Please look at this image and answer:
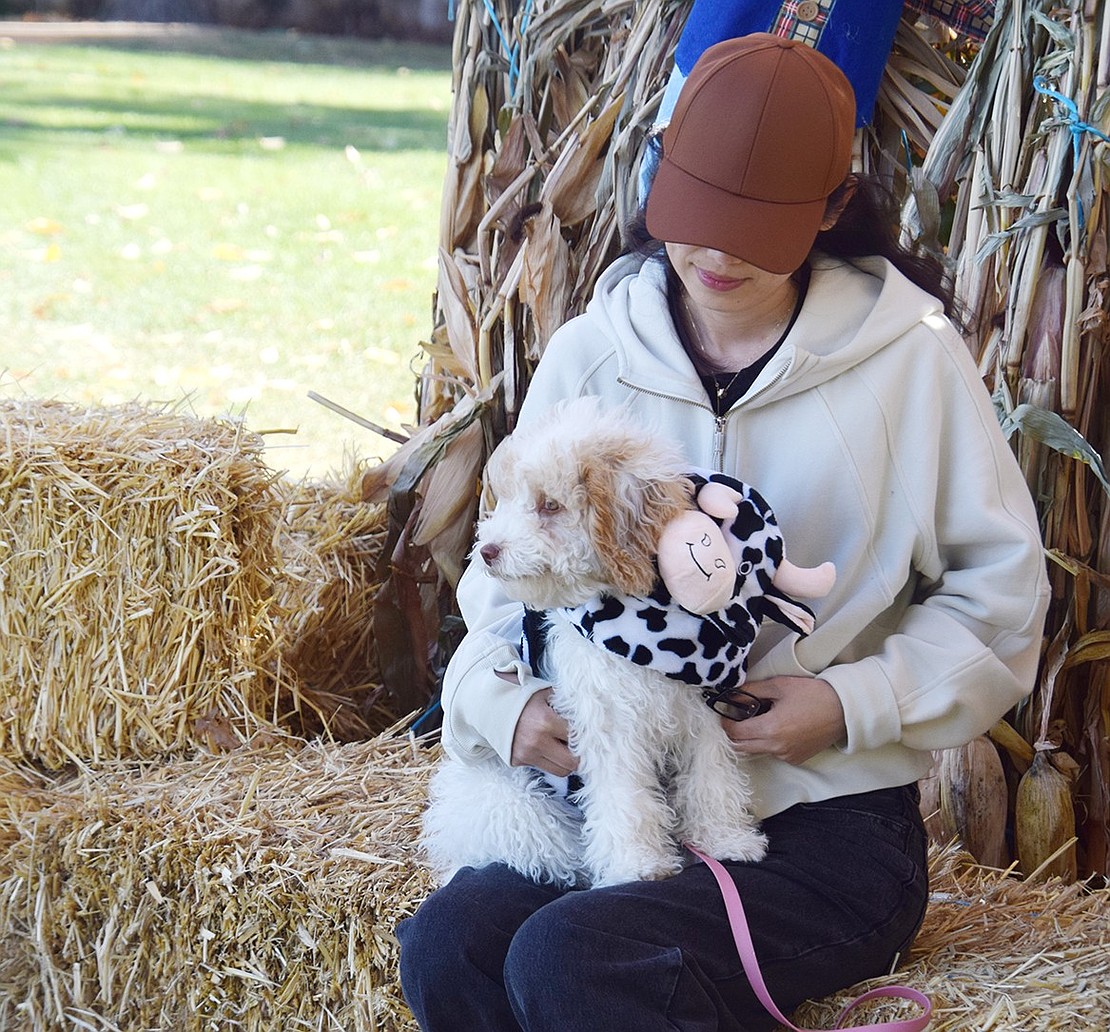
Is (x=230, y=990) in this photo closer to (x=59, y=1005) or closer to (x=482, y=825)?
(x=59, y=1005)

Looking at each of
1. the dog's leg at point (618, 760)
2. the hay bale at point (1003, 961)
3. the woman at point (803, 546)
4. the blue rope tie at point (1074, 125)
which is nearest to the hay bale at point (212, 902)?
the woman at point (803, 546)

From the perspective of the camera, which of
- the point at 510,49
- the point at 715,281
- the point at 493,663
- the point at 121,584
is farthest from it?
the point at 510,49

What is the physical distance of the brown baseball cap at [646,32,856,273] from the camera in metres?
1.51

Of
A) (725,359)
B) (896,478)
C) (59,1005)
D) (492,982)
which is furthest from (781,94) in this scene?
(59,1005)

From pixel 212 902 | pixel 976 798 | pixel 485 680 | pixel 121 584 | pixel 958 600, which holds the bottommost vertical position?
pixel 212 902

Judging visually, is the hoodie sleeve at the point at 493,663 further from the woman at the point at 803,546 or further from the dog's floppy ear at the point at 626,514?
the dog's floppy ear at the point at 626,514

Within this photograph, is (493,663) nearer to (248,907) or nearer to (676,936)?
(676,936)

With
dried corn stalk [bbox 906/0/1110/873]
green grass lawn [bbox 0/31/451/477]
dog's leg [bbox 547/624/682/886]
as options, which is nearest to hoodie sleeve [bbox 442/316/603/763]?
dog's leg [bbox 547/624/682/886]

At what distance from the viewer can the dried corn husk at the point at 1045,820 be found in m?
2.12

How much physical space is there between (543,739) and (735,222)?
2.14 ft

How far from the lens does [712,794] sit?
1.58m

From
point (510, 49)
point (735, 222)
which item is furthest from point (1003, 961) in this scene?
point (510, 49)

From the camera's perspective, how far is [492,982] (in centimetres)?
151

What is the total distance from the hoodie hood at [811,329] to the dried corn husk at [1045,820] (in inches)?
32.6
